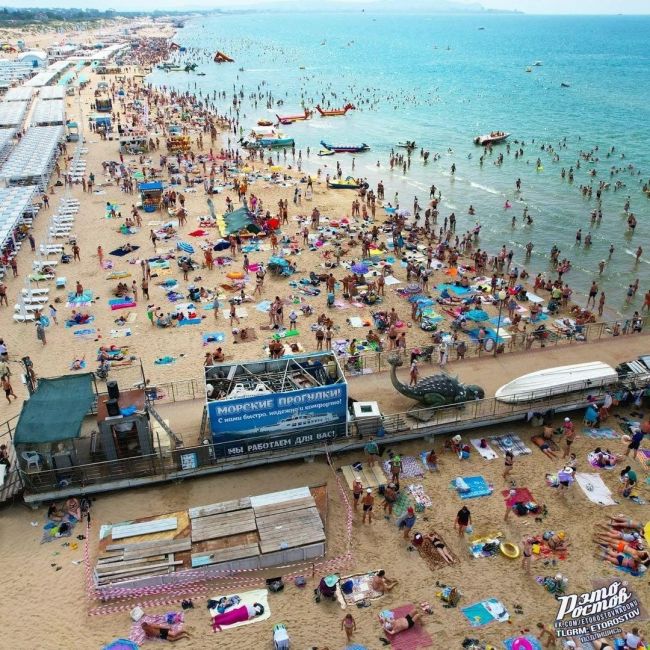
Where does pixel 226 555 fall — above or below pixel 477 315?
below

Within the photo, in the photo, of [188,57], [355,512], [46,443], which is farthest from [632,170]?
[188,57]

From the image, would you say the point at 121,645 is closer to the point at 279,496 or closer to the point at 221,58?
the point at 279,496

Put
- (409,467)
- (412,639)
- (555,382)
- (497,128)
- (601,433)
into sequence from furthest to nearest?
(497,128) → (555,382) → (601,433) → (409,467) → (412,639)

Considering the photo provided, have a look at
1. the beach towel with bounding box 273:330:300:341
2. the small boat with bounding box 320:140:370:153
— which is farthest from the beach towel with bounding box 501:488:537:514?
the small boat with bounding box 320:140:370:153

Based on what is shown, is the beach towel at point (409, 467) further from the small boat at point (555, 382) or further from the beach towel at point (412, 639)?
the beach towel at point (412, 639)

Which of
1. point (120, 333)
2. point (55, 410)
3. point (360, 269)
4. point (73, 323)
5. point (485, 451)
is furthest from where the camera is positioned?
point (360, 269)

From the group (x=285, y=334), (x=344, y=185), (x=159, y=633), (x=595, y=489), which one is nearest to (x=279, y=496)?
(x=159, y=633)

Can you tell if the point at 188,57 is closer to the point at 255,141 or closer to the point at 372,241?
the point at 255,141
